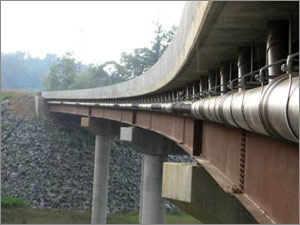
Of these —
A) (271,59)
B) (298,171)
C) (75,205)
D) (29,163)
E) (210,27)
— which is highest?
(210,27)

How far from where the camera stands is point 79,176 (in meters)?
48.9

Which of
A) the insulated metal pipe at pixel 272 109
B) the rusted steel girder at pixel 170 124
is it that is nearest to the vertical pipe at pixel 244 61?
the insulated metal pipe at pixel 272 109

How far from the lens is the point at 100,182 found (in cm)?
4181

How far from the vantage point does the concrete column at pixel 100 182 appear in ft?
134

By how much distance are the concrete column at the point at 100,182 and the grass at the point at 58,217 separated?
170 centimetres

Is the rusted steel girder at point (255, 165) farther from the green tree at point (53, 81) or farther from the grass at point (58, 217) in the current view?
the green tree at point (53, 81)

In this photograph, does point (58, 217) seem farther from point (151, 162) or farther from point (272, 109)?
point (272, 109)

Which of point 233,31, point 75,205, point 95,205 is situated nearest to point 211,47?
point 233,31

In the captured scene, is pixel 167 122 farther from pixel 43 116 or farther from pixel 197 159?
pixel 43 116

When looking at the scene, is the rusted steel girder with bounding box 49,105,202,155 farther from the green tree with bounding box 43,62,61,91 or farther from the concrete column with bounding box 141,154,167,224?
the green tree with bounding box 43,62,61,91

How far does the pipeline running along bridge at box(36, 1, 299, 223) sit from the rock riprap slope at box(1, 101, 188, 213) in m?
28.2

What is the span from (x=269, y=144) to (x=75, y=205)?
130ft

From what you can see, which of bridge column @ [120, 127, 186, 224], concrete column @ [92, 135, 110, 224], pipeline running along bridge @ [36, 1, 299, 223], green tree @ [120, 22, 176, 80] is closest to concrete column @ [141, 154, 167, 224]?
bridge column @ [120, 127, 186, 224]

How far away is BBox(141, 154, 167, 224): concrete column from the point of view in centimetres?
2609
